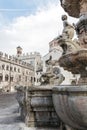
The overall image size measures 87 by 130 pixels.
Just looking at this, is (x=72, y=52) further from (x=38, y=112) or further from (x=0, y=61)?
(x=0, y=61)

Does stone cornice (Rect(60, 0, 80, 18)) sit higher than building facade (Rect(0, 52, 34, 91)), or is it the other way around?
building facade (Rect(0, 52, 34, 91))

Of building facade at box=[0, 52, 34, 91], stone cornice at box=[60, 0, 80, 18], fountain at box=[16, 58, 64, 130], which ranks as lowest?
fountain at box=[16, 58, 64, 130]

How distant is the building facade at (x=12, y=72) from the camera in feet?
196

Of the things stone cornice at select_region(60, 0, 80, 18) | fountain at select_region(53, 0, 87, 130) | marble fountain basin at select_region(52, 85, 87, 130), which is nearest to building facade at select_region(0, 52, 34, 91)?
stone cornice at select_region(60, 0, 80, 18)

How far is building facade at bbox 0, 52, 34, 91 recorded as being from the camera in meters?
59.7

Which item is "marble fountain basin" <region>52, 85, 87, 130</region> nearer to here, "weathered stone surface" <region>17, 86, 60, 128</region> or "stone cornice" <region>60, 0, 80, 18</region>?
"weathered stone surface" <region>17, 86, 60, 128</region>

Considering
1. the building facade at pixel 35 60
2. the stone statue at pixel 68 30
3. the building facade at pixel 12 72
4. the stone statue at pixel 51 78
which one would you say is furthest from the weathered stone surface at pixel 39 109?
the building facade at pixel 35 60

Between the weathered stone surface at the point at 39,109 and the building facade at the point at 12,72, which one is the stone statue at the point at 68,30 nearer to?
the weathered stone surface at the point at 39,109

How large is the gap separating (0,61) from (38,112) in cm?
5329

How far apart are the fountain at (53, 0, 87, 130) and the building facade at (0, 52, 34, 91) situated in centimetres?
5012

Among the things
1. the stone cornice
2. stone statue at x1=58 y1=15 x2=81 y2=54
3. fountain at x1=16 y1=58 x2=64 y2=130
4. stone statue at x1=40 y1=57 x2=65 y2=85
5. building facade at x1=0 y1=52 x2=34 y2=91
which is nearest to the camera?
stone statue at x1=58 y1=15 x2=81 y2=54

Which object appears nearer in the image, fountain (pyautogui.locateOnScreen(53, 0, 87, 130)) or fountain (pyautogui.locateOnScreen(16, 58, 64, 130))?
fountain (pyautogui.locateOnScreen(53, 0, 87, 130))

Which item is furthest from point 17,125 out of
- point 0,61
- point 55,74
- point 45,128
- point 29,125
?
point 0,61

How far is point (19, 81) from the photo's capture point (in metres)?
67.7
